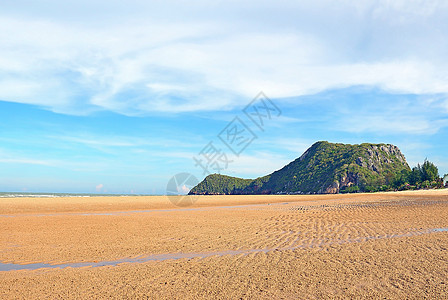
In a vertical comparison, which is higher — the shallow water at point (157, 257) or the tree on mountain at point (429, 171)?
the tree on mountain at point (429, 171)

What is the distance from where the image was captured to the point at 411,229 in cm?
1612

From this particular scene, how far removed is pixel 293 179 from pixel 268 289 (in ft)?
617

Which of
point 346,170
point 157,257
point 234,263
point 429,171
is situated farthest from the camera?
point 346,170

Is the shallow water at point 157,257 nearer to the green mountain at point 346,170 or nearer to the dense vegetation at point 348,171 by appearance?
the dense vegetation at point 348,171

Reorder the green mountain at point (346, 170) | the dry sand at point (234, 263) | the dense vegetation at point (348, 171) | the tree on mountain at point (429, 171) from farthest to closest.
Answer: the green mountain at point (346, 170), the dense vegetation at point (348, 171), the tree on mountain at point (429, 171), the dry sand at point (234, 263)

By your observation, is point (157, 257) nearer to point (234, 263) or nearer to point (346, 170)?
point (234, 263)


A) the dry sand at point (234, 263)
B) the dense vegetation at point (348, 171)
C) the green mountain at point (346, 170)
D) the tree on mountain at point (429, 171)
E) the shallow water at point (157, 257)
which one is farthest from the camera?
the green mountain at point (346, 170)

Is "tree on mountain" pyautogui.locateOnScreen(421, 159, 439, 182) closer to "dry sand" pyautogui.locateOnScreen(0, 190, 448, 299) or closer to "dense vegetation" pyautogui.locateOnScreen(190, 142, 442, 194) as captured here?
"dense vegetation" pyautogui.locateOnScreen(190, 142, 442, 194)

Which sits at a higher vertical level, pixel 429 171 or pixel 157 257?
pixel 429 171

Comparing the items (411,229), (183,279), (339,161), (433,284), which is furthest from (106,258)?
(339,161)

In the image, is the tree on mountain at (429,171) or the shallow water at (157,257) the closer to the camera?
the shallow water at (157,257)

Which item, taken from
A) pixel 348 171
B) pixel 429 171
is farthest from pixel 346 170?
pixel 429 171

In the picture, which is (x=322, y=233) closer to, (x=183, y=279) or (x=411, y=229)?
(x=411, y=229)

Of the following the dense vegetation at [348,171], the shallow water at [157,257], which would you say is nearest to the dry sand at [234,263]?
the shallow water at [157,257]
